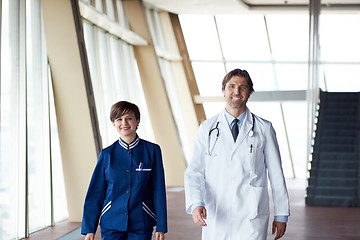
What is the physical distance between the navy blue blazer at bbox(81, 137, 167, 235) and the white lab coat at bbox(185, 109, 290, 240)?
204 mm

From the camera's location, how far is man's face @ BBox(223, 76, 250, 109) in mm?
3031

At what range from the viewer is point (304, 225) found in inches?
303

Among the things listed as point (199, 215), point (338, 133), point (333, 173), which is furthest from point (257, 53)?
point (199, 215)

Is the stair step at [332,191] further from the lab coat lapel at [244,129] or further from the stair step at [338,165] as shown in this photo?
the lab coat lapel at [244,129]

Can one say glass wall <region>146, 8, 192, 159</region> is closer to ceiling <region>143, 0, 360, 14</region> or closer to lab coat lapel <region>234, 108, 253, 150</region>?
ceiling <region>143, 0, 360, 14</region>

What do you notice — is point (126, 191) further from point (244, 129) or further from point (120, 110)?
point (244, 129)

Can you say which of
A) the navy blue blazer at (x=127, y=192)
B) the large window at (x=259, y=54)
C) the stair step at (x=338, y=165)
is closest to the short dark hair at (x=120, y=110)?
the navy blue blazer at (x=127, y=192)

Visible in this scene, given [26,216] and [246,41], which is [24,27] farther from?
[246,41]

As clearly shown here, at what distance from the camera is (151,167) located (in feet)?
10.2

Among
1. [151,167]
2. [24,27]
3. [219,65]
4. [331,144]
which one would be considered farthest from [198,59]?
[151,167]

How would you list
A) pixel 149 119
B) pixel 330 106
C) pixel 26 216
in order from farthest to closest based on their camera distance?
pixel 149 119, pixel 330 106, pixel 26 216

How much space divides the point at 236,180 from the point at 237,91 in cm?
49

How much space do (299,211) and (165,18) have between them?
894 centimetres

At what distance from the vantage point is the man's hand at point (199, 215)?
291 cm
